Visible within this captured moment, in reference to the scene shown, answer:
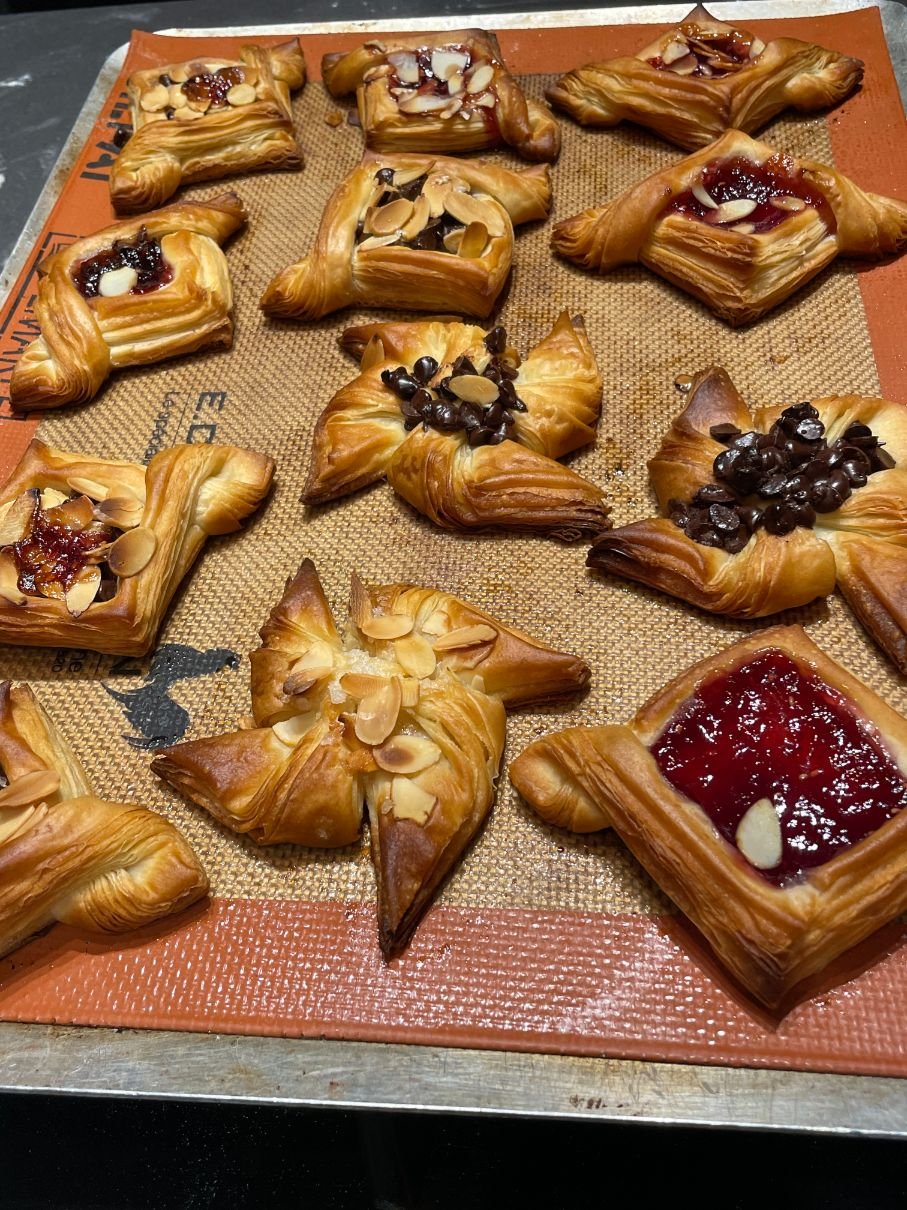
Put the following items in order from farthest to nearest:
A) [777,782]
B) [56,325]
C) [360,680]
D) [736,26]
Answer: [736,26] → [56,325] → [360,680] → [777,782]

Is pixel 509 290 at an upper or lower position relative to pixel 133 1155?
upper

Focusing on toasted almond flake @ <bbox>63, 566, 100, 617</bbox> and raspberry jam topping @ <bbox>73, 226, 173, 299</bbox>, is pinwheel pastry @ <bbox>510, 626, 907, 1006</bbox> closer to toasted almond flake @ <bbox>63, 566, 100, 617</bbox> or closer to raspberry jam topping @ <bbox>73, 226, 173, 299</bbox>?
toasted almond flake @ <bbox>63, 566, 100, 617</bbox>

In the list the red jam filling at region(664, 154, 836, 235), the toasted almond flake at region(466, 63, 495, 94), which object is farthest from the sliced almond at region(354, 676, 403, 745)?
the toasted almond flake at region(466, 63, 495, 94)

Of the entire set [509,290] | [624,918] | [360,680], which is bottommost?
[624,918]

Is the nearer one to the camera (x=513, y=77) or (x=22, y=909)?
(x=22, y=909)

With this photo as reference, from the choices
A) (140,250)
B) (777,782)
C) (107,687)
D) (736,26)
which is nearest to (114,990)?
(107,687)

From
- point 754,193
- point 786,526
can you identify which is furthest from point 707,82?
point 786,526

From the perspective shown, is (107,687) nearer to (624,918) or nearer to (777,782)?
(624,918)
